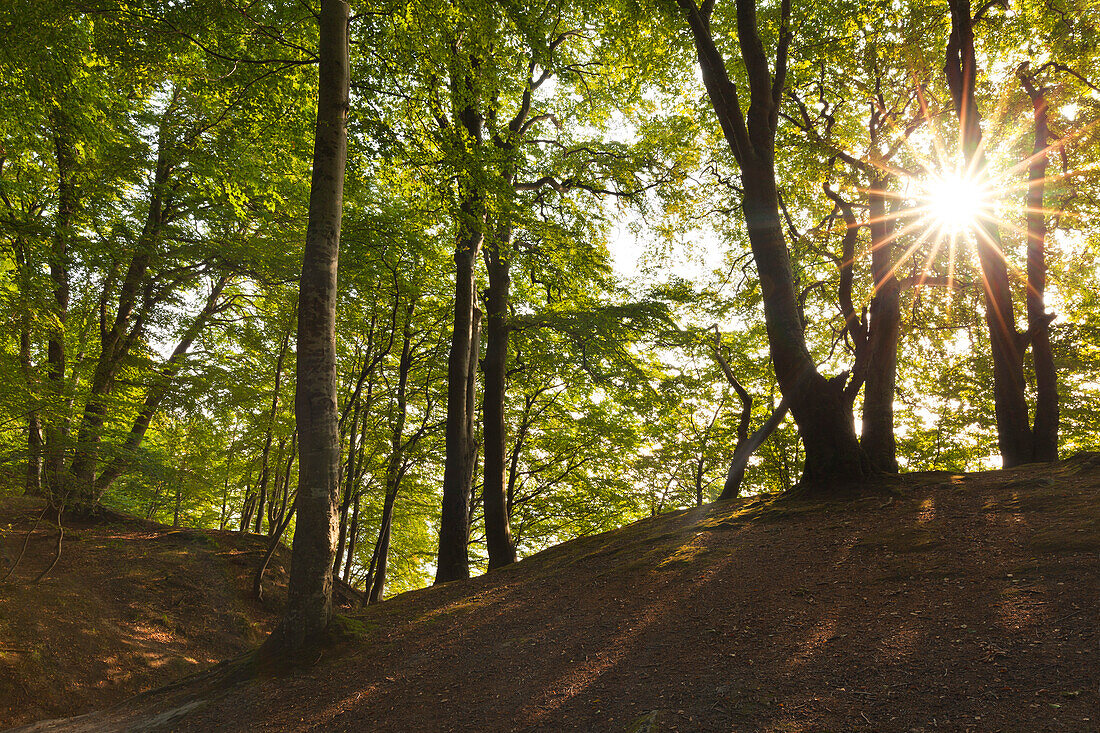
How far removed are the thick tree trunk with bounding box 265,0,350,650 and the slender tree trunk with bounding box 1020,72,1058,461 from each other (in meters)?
10.1

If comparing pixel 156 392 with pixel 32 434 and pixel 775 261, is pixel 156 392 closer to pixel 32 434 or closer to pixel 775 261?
pixel 32 434

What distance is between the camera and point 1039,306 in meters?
9.85

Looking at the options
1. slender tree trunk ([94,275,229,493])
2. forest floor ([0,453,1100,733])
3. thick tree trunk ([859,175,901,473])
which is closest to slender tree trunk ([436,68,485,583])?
forest floor ([0,453,1100,733])

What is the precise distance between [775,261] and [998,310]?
4314 mm

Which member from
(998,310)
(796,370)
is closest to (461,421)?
(796,370)

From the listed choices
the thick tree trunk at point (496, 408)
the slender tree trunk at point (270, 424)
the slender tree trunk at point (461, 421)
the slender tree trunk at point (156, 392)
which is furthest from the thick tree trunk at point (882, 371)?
the slender tree trunk at point (156, 392)

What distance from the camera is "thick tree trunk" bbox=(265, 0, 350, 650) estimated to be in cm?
532

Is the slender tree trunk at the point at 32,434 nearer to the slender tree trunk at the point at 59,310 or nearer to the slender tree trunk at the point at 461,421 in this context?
the slender tree trunk at the point at 59,310

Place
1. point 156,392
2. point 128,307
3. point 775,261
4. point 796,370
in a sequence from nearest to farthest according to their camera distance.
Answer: point 796,370
point 775,261
point 156,392
point 128,307

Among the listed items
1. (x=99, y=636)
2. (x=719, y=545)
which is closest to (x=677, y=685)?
(x=719, y=545)

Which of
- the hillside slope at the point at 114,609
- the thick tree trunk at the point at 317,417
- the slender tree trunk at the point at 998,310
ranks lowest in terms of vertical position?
the hillside slope at the point at 114,609

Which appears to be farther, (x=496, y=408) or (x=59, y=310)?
(x=496, y=408)

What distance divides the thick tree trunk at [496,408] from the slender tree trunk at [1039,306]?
854 centimetres

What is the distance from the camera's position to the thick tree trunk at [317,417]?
210 inches
